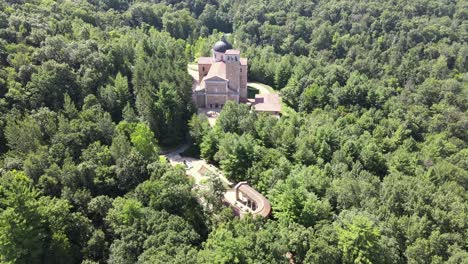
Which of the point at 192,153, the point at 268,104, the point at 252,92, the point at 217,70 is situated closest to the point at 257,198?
the point at 192,153

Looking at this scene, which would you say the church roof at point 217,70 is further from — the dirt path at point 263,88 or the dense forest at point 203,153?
the dirt path at point 263,88

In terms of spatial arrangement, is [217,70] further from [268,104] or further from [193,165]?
[193,165]

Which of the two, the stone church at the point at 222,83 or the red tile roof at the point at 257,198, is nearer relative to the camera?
the red tile roof at the point at 257,198

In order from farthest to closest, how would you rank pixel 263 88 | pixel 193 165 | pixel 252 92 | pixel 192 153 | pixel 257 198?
pixel 263 88
pixel 252 92
pixel 192 153
pixel 193 165
pixel 257 198

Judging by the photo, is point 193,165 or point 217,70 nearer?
point 193,165

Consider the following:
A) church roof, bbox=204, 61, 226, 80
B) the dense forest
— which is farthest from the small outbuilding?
church roof, bbox=204, 61, 226, 80

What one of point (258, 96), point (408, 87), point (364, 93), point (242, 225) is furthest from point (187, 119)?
point (408, 87)

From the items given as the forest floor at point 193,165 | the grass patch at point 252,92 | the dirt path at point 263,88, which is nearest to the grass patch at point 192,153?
the forest floor at point 193,165

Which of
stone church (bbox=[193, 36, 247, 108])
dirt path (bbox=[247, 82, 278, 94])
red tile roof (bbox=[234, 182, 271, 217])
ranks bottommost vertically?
dirt path (bbox=[247, 82, 278, 94])

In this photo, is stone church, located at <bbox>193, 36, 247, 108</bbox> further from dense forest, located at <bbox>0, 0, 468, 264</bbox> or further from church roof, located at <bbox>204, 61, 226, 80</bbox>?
dense forest, located at <bbox>0, 0, 468, 264</bbox>
